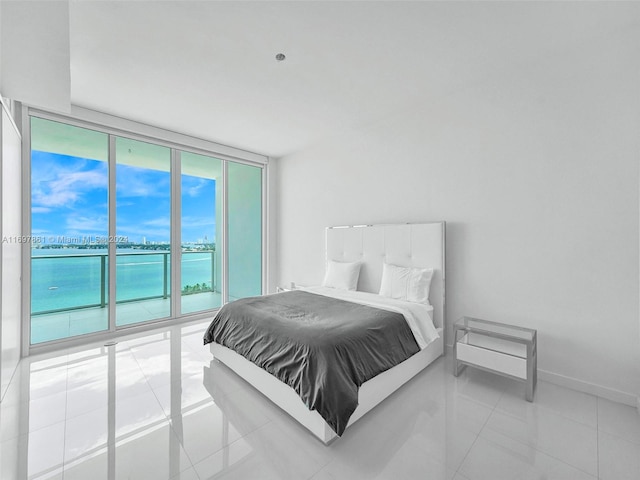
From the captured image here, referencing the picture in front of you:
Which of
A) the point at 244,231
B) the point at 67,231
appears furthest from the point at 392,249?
the point at 67,231

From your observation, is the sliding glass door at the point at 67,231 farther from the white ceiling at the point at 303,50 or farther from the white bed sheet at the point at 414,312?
the white bed sheet at the point at 414,312

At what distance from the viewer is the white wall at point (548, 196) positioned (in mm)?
2152

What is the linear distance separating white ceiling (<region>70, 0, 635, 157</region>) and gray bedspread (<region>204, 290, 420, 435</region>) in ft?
7.35

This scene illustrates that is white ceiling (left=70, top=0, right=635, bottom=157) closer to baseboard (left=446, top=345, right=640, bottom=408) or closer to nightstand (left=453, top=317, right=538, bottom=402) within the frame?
nightstand (left=453, top=317, right=538, bottom=402)

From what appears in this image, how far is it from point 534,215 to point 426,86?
164cm

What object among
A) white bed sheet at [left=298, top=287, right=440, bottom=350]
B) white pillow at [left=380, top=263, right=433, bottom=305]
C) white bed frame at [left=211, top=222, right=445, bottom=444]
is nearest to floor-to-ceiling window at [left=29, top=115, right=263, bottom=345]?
white bed frame at [left=211, top=222, right=445, bottom=444]

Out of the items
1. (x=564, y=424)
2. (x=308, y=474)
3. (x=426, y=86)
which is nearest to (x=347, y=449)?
(x=308, y=474)

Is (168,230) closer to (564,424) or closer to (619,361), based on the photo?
(564,424)

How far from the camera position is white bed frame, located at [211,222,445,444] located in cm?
196

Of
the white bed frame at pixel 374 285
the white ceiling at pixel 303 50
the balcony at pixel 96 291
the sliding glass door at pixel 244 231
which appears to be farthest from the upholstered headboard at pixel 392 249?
the balcony at pixel 96 291

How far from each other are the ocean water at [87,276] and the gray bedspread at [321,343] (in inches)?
76.2

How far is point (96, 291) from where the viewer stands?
147 inches

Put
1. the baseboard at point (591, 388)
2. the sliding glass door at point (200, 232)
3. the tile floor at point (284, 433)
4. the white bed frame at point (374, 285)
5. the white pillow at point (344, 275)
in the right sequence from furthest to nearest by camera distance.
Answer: the sliding glass door at point (200, 232) < the white pillow at point (344, 275) < the baseboard at point (591, 388) < the white bed frame at point (374, 285) < the tile floor at point (284, 433)

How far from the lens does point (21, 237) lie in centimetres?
304
